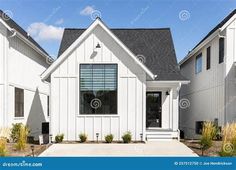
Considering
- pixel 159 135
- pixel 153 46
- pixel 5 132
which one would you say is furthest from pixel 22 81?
pixel 159 135

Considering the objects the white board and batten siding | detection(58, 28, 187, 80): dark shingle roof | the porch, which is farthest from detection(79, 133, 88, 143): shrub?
detection(58, 28, 187, 80): dark shingle roof

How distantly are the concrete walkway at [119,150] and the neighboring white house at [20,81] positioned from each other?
12.9ft

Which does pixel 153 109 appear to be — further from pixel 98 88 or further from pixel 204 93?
pixel 204 93

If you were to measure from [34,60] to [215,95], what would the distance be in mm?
11611

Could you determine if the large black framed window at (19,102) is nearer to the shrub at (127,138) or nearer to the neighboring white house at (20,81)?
the neighboring white house at (20,81)

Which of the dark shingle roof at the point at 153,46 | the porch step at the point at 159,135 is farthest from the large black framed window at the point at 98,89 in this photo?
the dark shingle roof at the point at 153,46

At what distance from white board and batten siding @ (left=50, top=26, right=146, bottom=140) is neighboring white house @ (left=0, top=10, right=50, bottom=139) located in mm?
2655

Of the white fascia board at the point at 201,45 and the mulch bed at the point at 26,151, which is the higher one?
the white fascia board at the point at 201,45

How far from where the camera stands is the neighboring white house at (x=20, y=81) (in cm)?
1447

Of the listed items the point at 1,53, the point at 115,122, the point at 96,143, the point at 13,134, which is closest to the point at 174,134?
the point at 115,122

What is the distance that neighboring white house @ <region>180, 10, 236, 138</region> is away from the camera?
14.9 metres

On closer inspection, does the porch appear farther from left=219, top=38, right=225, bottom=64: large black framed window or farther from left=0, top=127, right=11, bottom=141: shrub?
left=0, top=127, right=11, bottom=141: shrub

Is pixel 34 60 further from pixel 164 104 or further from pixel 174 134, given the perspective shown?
pixel 174 134

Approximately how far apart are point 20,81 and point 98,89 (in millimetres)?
5376
